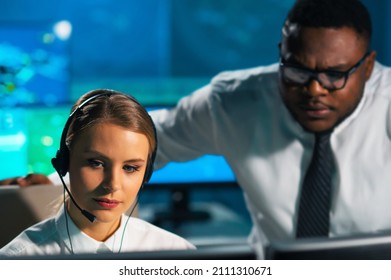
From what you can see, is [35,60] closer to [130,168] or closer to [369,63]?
[369,63]

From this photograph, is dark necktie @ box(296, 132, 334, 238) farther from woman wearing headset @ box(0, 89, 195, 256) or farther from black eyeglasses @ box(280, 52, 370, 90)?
woman wearing headset @ box(0, 89, 195, 256)

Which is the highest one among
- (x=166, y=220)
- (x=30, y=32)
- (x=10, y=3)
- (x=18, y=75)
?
(x=10, y=3)

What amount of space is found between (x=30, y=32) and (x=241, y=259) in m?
1.47

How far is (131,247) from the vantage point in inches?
24.6

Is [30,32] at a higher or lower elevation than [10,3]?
lower

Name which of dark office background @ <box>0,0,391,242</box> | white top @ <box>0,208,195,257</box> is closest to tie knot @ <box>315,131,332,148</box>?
white top @ <box>0,208,195,257</box>

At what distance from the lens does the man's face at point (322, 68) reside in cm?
92

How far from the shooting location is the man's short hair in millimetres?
930

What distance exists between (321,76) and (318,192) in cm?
22

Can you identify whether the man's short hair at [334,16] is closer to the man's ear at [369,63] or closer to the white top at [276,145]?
the man's ear at [369,63]

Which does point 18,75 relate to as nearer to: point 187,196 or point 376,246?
point 187,196

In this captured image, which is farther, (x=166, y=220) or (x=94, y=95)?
(x=166, y=220)
